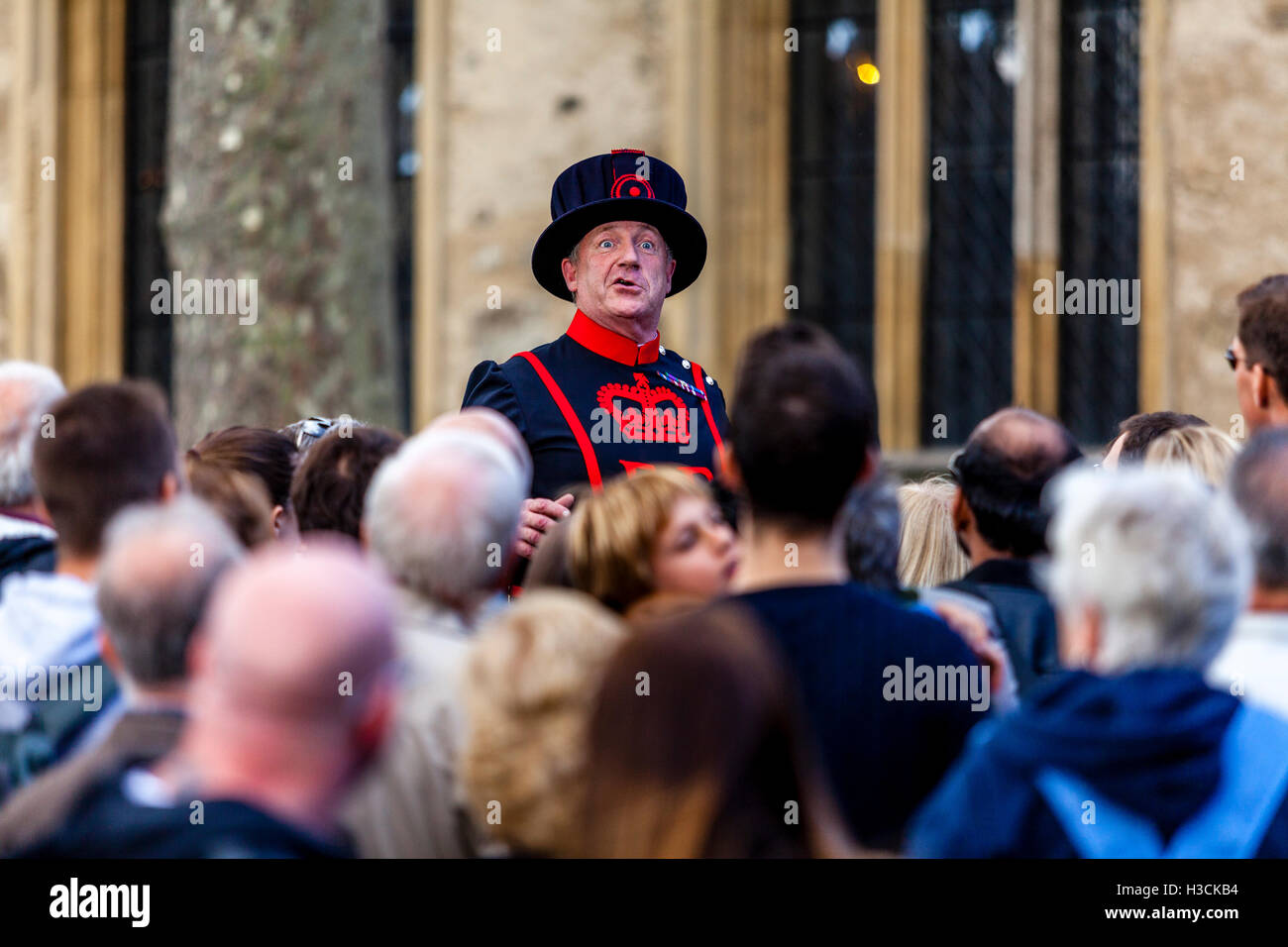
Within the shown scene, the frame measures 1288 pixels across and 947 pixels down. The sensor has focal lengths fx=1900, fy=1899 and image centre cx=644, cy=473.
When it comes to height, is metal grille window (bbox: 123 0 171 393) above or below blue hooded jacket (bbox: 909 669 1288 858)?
above

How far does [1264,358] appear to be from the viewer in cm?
386

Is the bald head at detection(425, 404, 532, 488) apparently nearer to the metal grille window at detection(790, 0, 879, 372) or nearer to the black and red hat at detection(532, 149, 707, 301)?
the black and red hat at detection(532, 149, 707, 301)

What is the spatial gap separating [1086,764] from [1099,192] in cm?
655

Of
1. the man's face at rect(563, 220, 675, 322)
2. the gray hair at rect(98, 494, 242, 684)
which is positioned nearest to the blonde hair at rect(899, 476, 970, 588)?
the man's face at rect(563, 220, 675, 322)

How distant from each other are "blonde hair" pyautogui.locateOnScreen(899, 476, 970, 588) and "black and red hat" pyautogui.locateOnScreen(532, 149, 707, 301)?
99 centimetres

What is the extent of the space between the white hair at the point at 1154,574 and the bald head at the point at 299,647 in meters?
0.96

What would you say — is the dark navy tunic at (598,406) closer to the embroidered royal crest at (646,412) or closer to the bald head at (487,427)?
the embroidered royal crest at (646,412)

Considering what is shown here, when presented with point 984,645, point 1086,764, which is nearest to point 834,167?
point 984,645

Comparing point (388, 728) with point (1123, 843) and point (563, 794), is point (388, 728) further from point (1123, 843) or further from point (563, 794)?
point (1123, 843)

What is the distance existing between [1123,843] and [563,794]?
2.46 feet

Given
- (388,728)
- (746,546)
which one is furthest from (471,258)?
(388,728)

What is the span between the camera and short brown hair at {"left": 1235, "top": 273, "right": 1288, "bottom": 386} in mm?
3840

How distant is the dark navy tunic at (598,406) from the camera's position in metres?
4.53

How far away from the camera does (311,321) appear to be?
25.1 feet
